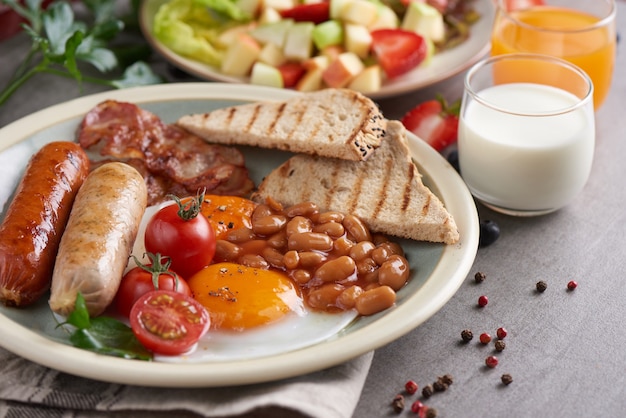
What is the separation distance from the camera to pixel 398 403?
9.19 feet

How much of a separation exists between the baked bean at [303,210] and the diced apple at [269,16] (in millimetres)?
1892

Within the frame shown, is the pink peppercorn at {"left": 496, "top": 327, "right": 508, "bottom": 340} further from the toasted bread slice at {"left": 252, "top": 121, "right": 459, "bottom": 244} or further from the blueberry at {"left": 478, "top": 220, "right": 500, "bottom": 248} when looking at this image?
the blueberry at {"left": 478, "top": 220, "right": 500, "bottom": 248}

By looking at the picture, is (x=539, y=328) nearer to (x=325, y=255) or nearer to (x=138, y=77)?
(x=325, y=255)

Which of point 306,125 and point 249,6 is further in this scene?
point 249,6

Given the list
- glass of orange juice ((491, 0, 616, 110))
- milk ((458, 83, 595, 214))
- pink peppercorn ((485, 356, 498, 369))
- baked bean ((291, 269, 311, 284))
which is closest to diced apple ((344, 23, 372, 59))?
glass of orange juice ((491, 0, 616, 110))

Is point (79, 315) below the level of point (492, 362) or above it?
above

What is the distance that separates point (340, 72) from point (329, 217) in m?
1.46

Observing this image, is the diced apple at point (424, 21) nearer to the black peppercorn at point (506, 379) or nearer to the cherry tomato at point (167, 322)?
the black peppercorn at point (506, 379)

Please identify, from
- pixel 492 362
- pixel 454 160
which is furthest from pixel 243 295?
pixel 454 160

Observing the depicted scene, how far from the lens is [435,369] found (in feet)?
9.77

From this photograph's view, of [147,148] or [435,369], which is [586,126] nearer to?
[435,369]

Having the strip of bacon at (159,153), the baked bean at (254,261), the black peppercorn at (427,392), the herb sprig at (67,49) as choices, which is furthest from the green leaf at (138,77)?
the black peppercorn at (427,392)

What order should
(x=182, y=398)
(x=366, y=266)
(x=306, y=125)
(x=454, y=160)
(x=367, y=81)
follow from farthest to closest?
(x=367, y=81) → (x=454, y=160) → (x=306, y=125) → (x=366, y=266) → (x=182, y=398)

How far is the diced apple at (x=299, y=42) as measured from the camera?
4758 millimetres
